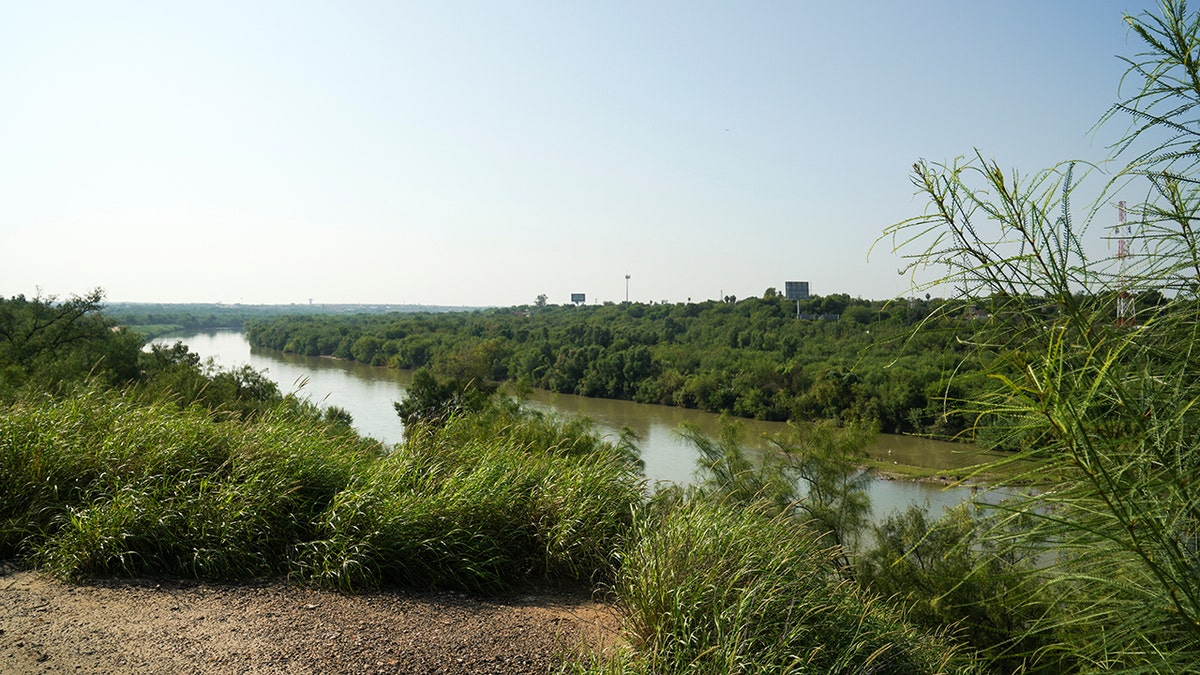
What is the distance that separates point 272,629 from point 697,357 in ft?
155

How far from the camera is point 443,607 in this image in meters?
3.91

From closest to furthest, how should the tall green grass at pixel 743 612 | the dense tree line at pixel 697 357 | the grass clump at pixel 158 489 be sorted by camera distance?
the tall green grass at pixel 743 612, the grass clump at pixel 158 489, the dense tree line at pixel 697 357

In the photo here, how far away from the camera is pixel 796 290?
75188 mm

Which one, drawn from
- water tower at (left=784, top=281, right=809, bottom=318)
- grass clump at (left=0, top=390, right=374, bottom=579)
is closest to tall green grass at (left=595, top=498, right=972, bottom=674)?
Answer: grass clump at (left=0, top=390, right=374, bottom=579)

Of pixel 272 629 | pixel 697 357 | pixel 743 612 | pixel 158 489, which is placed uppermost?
pixel 158 489

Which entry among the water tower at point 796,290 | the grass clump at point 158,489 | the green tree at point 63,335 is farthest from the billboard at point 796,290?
the grass clump at point 158,489

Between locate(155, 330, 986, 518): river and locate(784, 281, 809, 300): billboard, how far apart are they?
1353 inches

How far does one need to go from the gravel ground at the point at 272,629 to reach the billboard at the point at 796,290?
7190 centimetres

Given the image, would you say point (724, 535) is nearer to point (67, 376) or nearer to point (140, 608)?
point (140, 608)

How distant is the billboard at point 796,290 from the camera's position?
73.9 metres

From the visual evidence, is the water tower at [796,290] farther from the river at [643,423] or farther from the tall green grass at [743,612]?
the tall green grass at [743,612]

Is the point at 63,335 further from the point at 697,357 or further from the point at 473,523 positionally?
the point at 697,357

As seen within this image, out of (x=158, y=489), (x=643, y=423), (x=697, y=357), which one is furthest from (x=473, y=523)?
(x=697, y=357)

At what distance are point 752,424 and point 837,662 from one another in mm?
34481
